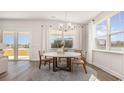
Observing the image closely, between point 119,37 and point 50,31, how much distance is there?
4.95 metres

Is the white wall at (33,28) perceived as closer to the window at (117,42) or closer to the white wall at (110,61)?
the white wall at (110,61)

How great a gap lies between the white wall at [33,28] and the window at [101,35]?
3.03 metres

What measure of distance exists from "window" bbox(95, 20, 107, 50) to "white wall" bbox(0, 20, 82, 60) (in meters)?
3.03

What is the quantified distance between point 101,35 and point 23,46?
507 cm

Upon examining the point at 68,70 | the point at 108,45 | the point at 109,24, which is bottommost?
the point at 68,70

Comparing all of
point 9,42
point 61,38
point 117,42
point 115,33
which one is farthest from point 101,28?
point 9,42

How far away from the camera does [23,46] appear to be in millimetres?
8750

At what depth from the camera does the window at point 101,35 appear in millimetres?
5883

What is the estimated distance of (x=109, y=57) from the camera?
16.5ft

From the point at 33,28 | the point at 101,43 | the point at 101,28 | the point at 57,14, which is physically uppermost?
the point at 57,14

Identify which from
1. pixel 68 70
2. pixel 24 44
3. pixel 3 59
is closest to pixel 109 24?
pixel 68 70

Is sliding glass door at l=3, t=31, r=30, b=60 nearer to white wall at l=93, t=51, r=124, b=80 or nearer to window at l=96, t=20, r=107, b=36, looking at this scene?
window at l=96, t=20, r=107, b=36

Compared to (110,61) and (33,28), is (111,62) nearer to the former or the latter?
(110,61)
